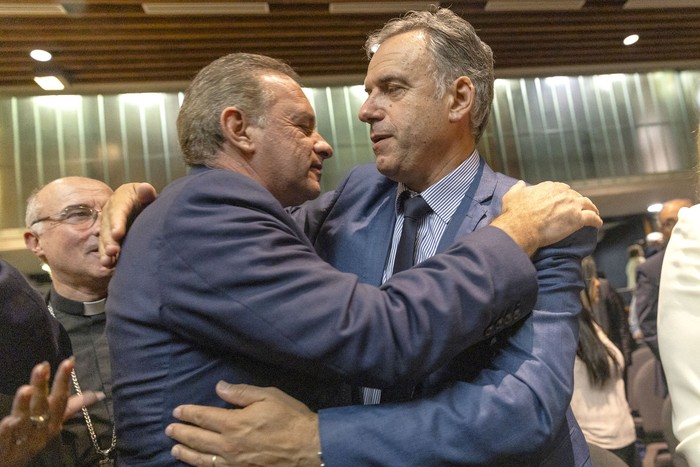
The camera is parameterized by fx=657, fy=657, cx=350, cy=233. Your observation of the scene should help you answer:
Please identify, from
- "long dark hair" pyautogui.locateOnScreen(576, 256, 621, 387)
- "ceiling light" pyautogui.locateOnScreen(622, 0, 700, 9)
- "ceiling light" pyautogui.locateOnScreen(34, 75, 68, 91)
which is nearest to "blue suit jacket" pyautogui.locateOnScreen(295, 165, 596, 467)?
"long dark hair" pyautogui.locateOnScreen(576, 256, 621, 387)

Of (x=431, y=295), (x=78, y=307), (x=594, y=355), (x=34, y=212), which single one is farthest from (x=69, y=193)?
(x=594, y=355)

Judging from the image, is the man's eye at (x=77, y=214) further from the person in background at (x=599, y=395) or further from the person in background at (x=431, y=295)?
the person in background at (x=599, y=395)

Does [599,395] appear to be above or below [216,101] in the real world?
below

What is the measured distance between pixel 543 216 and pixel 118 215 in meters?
0.94

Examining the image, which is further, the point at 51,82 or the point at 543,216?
the point at 51,82

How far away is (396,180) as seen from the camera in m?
1.80

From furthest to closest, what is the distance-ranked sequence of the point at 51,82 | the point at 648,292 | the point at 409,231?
the point at 51,82
the point at 648,292
the point at 409,231

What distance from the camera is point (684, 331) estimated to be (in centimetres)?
118

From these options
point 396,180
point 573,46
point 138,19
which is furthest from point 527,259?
point 573,46

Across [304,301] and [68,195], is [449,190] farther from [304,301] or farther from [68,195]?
[68,195]

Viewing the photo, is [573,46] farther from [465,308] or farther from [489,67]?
[465,308]

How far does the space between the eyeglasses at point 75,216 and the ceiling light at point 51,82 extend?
178 inches

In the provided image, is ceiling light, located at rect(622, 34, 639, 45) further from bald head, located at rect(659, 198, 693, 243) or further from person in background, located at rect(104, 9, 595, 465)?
person in background, located at rect(104, 9, 595, 465)

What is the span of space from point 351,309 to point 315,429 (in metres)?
0.24
